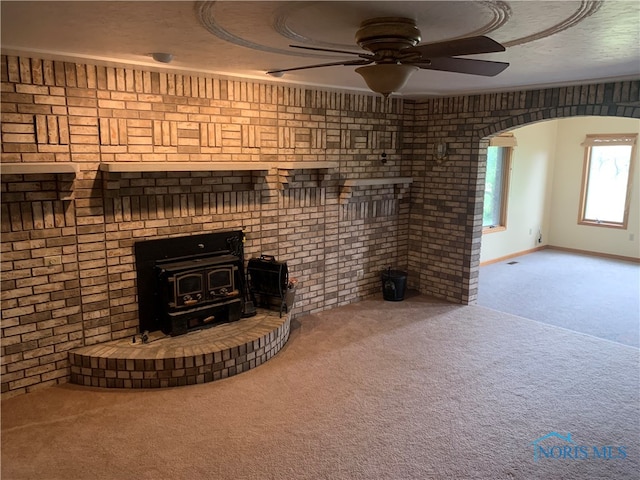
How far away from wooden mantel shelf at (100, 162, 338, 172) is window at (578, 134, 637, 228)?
20.0 feet

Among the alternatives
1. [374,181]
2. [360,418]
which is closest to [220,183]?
[374,181]

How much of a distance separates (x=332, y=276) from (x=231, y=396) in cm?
215

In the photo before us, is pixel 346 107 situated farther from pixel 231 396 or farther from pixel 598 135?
pixel 598 135

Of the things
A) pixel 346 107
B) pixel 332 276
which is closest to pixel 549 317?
pixel 332 276

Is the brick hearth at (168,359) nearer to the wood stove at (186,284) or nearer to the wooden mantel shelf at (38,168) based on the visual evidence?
the wood stove at (186,284)

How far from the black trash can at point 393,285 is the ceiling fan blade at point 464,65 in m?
3.22

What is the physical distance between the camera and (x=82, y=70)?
3.39 metres

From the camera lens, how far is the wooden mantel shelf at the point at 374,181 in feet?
16.7

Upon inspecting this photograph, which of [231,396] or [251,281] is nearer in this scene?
[231,396]

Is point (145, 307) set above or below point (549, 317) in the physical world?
above

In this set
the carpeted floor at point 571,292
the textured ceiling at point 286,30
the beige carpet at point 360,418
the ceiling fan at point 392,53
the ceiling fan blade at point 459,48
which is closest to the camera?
the ceiling fan blade at point 459,48

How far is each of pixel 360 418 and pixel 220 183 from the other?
2.31 meters

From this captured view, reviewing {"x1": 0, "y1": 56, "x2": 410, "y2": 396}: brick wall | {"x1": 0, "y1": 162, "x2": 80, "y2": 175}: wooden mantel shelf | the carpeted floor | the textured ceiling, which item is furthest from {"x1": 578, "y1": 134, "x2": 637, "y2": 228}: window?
{"x1": 0, "y1": 162, "x2": 80, "y2": 175}: wooden mantel shelf

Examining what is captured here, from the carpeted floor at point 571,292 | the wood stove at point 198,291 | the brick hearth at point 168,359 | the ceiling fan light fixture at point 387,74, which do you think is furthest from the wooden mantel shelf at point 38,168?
the carpeted floor at point 571,292
